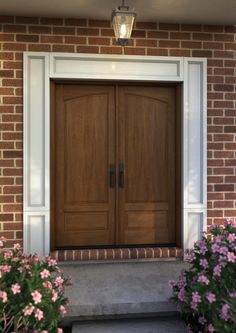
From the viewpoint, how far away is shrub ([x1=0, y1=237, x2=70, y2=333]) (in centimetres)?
256

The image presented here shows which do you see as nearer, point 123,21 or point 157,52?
point 123,21

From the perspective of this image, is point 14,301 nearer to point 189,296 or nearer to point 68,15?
point 189,296

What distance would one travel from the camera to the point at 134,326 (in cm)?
322

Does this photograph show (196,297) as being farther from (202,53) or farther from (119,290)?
(202,53)

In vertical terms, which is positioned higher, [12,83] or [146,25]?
[146,25]

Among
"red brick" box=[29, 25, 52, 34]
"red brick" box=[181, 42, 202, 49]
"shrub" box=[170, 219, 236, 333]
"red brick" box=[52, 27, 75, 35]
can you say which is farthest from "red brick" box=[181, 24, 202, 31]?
"shrub" box=[170, 219, 236, 333]

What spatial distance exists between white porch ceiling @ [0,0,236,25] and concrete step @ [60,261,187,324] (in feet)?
8.56

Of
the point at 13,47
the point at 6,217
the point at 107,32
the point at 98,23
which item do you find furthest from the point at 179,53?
the point at 6,217

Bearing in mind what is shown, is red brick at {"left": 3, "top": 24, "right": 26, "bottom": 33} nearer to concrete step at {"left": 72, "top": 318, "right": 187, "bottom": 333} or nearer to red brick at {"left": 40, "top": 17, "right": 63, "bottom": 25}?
red brick at {"left": 40, "top": 17, "right": 63, "bottom": 25}

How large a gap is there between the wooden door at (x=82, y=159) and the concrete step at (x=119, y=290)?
0.44 m

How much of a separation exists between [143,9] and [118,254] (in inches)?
100

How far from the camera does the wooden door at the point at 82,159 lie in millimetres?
4418

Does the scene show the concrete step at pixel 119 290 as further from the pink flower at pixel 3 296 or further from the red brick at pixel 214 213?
the pink flower at pixel 3 296

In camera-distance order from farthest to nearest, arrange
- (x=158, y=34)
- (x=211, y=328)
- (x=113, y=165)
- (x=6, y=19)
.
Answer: (x=113, y=165), (x=158, y=34), (x=6, y=19), (x=211, y=328)
